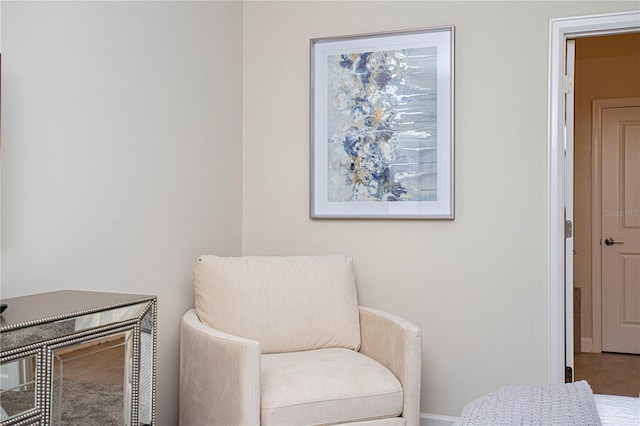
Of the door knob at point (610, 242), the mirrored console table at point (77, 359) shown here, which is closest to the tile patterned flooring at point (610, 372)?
the door knob at point (610, 242)

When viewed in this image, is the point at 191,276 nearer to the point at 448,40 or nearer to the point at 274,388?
the point at 274,388

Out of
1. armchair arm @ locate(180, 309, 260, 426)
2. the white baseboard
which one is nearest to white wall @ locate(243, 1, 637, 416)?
the white baseboard

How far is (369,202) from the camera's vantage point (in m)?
2.91

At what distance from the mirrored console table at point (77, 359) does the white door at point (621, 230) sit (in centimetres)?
420

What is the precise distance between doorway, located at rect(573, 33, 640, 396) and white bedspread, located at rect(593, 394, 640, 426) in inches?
145

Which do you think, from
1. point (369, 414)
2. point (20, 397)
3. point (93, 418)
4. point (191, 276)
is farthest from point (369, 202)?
point (20, 397)

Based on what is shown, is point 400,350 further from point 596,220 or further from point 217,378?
point 596,220

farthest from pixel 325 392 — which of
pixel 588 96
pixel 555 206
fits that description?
pixel 588 96

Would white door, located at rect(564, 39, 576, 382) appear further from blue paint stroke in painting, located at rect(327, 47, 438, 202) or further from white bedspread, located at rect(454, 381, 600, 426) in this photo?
white bedspread, located at rect(454, 381, 600, 426)

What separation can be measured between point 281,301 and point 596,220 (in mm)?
3387

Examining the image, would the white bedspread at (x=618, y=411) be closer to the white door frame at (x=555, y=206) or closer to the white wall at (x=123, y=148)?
the white door frame at (x=555, y=206)

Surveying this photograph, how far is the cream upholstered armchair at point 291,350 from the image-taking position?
193 centimetres

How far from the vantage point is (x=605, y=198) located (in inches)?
185

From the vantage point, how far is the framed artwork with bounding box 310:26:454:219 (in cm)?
279
